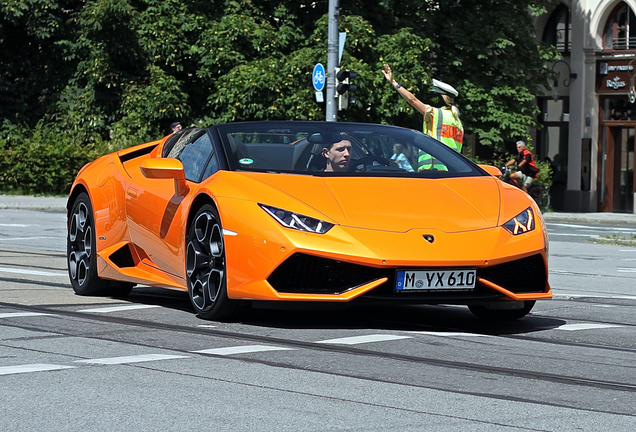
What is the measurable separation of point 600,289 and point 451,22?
24.3m

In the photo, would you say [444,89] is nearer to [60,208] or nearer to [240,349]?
[240,349]

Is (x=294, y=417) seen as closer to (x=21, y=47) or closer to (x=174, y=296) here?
(x=174, y=296)

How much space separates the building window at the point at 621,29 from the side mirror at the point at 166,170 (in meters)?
30.3

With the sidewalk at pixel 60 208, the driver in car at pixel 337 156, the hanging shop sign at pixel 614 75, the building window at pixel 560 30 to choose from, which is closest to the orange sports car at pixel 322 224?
the driver in car at pixel 337 156

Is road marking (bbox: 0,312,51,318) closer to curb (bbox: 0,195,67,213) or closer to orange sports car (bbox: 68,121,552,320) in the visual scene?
orange sports car (bbox: 68,121,552,320)

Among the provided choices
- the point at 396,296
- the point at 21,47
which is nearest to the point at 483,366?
the point at 396,296

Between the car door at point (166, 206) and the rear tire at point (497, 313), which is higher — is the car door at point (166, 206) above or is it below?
above

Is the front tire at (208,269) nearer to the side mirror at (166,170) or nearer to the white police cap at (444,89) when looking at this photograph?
the side mirror at (166,170)

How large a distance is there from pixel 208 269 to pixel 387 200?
3.92 feet

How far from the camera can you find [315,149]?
26.5 feet

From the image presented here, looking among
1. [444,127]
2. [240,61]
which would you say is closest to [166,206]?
[444,127]

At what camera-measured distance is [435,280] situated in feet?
22.7

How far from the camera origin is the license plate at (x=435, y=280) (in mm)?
6879

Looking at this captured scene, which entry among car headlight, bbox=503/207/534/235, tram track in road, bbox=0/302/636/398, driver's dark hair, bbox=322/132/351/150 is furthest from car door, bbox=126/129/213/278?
car headlight, bbox=503/207/534/235
